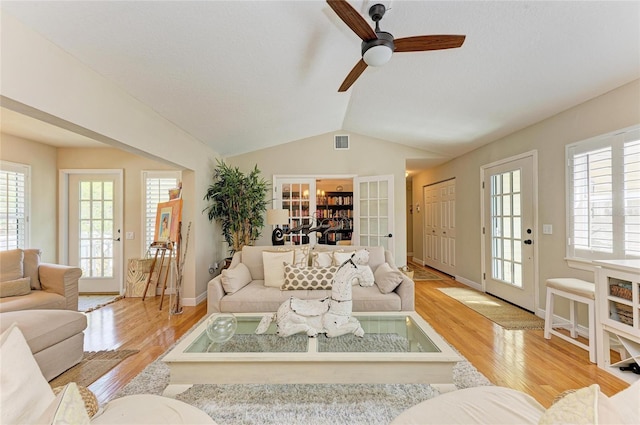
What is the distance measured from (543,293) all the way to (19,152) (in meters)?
7.32

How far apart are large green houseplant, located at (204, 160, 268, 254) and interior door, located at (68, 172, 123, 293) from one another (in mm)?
1576

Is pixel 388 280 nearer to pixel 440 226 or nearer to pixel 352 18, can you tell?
pixel 352 18

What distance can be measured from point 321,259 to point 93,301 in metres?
3.63

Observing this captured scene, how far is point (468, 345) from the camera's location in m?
2.76

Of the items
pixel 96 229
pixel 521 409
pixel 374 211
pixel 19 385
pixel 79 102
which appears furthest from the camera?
pixel 374 211

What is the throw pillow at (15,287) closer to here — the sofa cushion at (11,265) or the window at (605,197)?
the sofa cushion at (11,265)

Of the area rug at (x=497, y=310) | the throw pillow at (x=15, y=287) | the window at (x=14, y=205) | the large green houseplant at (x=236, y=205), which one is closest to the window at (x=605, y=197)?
the area rug at (x=497, y=310)

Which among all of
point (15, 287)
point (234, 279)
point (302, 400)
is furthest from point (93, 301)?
point (302, 400)

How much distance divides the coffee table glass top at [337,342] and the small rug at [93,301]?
291cm

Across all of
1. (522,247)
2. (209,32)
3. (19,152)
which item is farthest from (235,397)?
(19,152)

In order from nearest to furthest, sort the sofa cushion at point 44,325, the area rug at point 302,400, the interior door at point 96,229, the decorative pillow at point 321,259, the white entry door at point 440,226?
the area rug at point 302,400 → the sofa cushion at point 44,325 → the decorative pillow at point 321,259 → the interior door at point 96,229 → the white entry door at point 440,226

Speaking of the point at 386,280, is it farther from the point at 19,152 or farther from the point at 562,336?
the point at 19,152

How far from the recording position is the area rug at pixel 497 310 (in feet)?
10.8

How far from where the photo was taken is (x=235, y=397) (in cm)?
199
